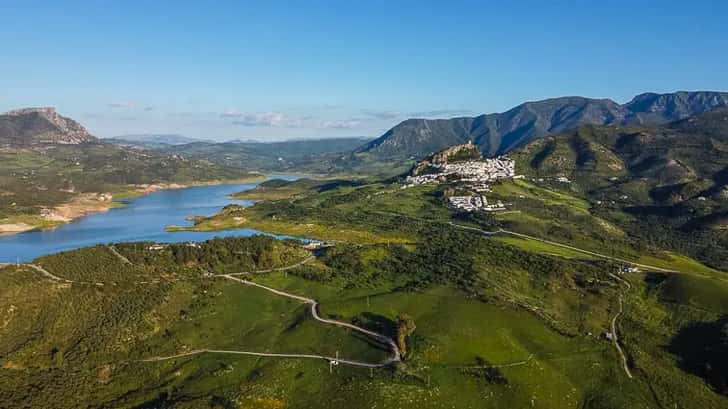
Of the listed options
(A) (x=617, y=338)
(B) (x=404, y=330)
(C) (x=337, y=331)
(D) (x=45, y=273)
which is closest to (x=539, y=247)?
(A) (x=617, y=338)

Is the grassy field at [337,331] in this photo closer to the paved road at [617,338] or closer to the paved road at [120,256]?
the paved road at [120,256]

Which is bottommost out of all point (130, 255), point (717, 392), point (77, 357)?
point (717, 392)

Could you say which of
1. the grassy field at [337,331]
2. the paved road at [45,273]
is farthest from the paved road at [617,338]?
the paved road at [45,273]

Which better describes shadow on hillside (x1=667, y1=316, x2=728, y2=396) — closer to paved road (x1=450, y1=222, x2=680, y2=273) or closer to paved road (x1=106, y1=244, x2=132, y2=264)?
paved road (x1=450, y1=222, x2=680, y2=273)

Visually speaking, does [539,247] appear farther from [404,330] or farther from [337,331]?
[337,331]

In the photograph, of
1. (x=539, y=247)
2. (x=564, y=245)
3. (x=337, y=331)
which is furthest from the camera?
(x=564, y=245)

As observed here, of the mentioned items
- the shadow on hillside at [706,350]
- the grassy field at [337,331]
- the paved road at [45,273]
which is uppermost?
the paved road at [45,273]

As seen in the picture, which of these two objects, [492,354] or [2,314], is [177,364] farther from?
[492,354]

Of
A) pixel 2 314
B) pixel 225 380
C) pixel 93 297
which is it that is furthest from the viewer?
pixel 93 297

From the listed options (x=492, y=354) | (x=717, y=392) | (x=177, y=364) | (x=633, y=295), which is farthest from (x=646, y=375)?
(x=177, y=364)
